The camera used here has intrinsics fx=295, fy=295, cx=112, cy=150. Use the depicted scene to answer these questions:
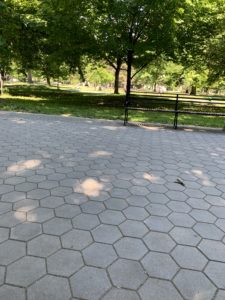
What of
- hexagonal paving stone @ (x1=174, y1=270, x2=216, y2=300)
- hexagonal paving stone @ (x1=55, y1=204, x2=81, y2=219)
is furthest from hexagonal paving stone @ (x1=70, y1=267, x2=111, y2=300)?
hexagonal paving stone @ (x1=55, y1=204, x2=81, y2=219)

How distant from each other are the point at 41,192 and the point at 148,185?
5.00 ft

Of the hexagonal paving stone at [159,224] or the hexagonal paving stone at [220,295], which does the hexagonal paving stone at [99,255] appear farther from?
the hexagonal paving stone at [220,295]

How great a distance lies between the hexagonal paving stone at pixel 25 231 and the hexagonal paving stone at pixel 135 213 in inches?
39.7

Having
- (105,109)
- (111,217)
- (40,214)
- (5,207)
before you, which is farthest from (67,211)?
(105,109)

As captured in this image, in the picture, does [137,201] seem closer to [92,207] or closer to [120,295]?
[92,207]

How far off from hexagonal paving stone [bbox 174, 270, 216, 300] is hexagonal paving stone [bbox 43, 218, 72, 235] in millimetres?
1214

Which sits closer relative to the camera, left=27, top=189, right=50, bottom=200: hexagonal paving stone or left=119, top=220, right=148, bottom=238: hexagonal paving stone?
left=119, top=220, right=148, bottom=238: hexagonal paving stone

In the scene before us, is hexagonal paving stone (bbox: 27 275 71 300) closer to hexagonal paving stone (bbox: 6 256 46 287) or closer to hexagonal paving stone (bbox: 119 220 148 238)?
hexagonal paving stone (bbox: 6 256 46 287)

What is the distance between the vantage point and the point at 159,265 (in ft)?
8.37

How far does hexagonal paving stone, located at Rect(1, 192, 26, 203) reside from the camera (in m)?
3.62

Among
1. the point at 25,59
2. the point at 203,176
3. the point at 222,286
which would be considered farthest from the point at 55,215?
the point at 25,59

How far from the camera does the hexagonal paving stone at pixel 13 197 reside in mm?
3620

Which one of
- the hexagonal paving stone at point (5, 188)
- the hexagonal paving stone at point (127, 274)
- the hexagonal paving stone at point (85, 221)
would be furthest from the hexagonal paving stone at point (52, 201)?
the hexagonal paving stone at point (127, 274)

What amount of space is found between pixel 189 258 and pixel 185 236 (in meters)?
0.37
